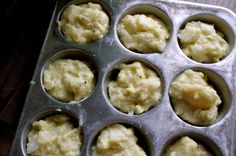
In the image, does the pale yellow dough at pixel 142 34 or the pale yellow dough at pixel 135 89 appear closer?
the pale yellow dough at pixel 135 89

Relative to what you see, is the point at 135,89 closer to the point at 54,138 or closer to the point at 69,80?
the point at 69,80

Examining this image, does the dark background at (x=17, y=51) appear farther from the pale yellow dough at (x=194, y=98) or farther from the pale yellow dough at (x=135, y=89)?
the pale yellow dough at (x=194, y=98)

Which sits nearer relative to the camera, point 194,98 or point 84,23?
point 194,98

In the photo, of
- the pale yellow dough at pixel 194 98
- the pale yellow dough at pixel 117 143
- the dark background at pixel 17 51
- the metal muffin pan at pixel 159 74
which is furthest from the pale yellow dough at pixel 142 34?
the dark background at pixel 17 51

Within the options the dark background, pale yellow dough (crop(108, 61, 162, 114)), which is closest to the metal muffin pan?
pale yellow dough (crop(108, 61, 162, 114))

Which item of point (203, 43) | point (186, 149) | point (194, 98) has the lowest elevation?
point (186, 149)

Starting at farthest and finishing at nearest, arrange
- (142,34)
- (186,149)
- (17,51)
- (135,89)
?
(17,51) → (142,34) → (135,89) → (186,149)

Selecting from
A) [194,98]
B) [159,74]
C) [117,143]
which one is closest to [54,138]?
[117,143]
